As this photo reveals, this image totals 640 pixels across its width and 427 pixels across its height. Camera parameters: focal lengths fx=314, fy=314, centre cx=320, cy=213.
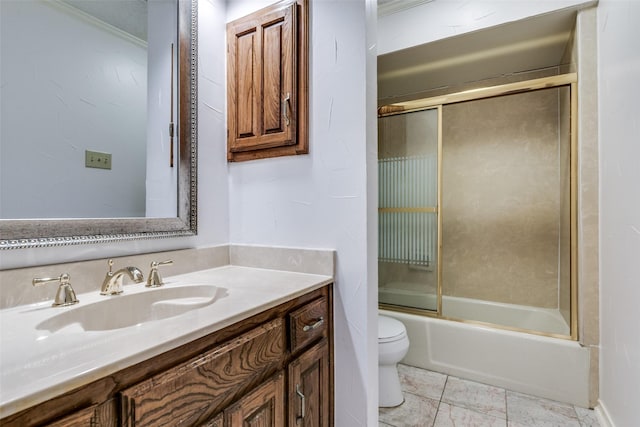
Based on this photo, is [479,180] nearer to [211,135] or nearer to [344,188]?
[344,188]

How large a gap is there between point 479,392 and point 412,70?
7.41ft

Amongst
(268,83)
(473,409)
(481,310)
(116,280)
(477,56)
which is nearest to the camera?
(116,280)

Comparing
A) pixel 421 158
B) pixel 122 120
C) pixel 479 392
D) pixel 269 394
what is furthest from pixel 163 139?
pixel 479 392

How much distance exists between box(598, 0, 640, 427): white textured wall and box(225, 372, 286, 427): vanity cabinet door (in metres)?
1.38

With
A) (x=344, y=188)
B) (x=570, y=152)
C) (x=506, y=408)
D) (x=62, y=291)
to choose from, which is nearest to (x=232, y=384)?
(x=62, y=291)

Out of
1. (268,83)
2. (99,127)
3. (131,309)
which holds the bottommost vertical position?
(131,309)

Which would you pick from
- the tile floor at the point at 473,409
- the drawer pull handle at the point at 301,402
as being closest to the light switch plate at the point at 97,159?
the drawer pull handle at the point at 301,402

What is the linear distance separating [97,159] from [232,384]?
87 centimetres

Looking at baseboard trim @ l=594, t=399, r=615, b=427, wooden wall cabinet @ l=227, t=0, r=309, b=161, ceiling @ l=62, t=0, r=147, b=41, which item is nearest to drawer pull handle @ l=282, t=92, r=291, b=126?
wooden wall cabinet @ l=227, t=0, r=309, b=161

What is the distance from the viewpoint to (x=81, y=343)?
1.99ft

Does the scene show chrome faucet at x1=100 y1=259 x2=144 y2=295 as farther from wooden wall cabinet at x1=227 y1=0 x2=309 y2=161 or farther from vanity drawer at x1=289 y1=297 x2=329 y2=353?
wooden wall cabinet at x1=227 y1=0 x2=309 y2=161

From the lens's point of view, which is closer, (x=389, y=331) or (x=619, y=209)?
(x=619, y=209)

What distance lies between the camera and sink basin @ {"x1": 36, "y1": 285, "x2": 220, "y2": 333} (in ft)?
2.69

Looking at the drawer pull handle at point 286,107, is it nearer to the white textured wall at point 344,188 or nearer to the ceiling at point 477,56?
the white textured wall at point 344,188
